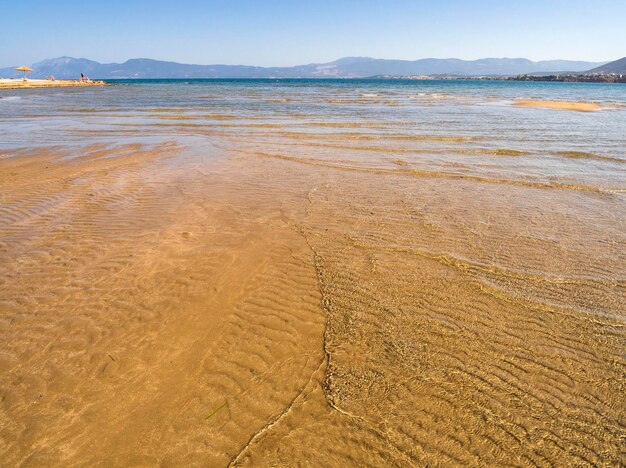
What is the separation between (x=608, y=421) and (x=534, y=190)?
301 inches

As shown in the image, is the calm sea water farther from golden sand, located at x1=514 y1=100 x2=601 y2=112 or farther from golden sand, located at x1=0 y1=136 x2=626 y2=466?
golden sand, located at x1=514 y1=100 x2=601 y2=112

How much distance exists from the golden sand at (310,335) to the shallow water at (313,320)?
2 centimetres

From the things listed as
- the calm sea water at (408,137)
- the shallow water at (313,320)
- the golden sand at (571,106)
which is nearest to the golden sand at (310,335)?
Result: the shallow water at (313,320)

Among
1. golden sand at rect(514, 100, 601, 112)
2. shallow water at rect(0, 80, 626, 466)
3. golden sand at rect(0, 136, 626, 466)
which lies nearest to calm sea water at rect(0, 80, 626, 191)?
shallow water at rect(0, 80, 626, 466)

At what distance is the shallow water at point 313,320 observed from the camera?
10.1 ft

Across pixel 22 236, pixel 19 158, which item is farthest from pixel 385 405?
pixel 19 158

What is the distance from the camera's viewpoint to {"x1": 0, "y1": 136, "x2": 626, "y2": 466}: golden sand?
305cm

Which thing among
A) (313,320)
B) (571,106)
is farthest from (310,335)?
(571,106)

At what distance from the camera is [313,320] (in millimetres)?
4488

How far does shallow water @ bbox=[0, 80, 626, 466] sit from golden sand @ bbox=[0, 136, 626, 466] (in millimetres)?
23

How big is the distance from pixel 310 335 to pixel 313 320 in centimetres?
28

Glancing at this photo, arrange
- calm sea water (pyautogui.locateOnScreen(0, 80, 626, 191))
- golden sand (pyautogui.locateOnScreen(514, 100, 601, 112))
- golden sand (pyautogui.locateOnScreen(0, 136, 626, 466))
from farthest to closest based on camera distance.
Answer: golden sand (pyautogui.locateOnScreen(514, 100, 601, 112)), calm sea water (pyautogui.locateOnScreen(0, 80, 626, 191)), golden sand (pyautogui.locateOnScreen(0, 136, 626, 466))

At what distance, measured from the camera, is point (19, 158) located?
1292cm

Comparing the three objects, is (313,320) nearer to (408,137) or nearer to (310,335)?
(310,335)
